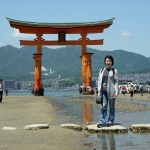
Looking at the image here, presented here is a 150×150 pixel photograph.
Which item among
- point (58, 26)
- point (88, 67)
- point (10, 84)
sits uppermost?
point (58, 26)

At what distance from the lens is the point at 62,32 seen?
37781 mm

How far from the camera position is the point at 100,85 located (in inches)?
291

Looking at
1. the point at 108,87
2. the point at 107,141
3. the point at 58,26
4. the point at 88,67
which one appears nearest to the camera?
the point at 107,141

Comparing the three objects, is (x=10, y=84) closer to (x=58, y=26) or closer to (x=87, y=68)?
(x=87, y=68)

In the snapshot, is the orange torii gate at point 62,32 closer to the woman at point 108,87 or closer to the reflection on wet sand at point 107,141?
the woman at point 108,87

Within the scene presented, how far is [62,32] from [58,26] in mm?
1308

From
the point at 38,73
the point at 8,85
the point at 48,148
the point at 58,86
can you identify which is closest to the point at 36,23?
the point at 38,73

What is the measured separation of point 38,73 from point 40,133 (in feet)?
102

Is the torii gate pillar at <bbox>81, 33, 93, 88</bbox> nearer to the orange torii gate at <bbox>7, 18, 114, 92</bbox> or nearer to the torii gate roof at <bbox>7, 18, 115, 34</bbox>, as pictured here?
the orange torii gate at <bbox>7, 18, 114, 92</bbox>

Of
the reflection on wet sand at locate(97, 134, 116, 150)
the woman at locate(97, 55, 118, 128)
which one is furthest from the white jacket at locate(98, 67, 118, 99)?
the reflection on wet sand at locate(97, 134, 116, 150)

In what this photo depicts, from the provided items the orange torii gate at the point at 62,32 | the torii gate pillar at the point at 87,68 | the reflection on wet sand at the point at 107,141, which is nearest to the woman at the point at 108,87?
the reflection on wet sand at the point at 107,141

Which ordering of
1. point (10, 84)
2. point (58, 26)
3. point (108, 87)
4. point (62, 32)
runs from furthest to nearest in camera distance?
point (10, 84) → point (62, 32) → point (58, 26) → point (108, 87)

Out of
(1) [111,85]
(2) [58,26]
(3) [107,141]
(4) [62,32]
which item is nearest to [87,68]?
(4) [62,32]

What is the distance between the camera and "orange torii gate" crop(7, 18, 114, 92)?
36156 millimetres
